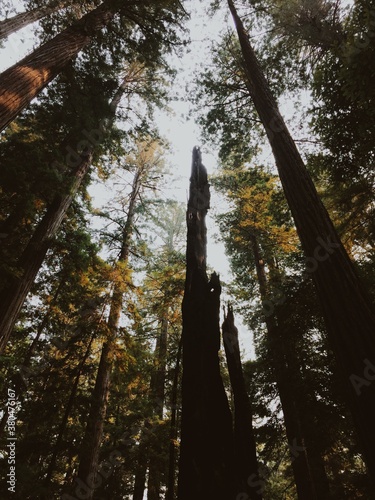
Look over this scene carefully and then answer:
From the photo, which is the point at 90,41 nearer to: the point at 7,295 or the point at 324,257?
the point at 7,295

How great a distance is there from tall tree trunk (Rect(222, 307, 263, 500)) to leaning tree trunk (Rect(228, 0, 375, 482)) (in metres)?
0.84

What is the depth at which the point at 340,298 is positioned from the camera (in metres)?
2.85

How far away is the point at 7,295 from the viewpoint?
5605mm

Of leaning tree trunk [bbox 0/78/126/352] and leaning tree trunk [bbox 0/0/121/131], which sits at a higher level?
leaning tree trunk [bbox 0/0/121/131]

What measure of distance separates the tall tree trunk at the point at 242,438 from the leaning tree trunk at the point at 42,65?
511 cm

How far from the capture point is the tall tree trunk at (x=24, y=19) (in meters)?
8.03

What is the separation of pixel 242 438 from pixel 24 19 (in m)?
11.7

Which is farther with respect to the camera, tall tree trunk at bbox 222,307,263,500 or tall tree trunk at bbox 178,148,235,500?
tall tree trunk at bbox 222,307,263,500

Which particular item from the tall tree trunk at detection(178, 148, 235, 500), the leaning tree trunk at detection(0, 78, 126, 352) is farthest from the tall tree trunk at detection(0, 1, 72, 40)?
the tall tree trunk at detection(178, 148, 235, 500)

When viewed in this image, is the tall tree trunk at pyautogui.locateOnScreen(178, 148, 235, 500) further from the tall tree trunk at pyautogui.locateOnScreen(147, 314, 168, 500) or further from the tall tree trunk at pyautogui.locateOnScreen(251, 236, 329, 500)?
the tall tree trunk at pyautogui.locateOnScreen(147, 314, 168, 500)

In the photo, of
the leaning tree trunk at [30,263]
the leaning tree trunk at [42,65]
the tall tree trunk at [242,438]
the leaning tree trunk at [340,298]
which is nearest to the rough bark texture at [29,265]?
the leaning tree trunk at [30,263]

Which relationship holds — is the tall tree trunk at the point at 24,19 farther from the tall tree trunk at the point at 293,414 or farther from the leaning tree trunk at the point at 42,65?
the tall tree trunk at the point at 293,414

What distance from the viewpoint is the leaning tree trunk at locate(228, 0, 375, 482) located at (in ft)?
7.58

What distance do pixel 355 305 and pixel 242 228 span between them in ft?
35.3
